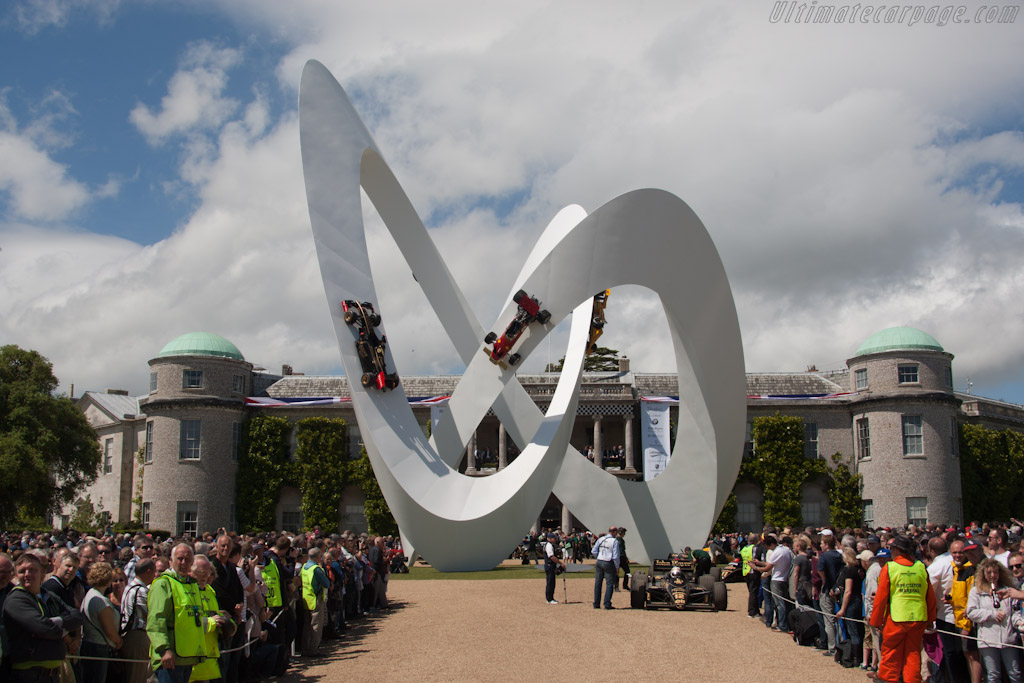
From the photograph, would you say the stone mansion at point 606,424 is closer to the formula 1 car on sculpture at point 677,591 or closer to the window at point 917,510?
the window at point 917,510

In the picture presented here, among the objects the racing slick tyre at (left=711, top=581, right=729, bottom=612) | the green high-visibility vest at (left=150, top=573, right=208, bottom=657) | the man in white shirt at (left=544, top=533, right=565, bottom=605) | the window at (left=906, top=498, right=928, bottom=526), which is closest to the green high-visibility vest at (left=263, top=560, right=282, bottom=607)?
the green high-visibility vest at (left=150, top=573, right=208, bottom=657)

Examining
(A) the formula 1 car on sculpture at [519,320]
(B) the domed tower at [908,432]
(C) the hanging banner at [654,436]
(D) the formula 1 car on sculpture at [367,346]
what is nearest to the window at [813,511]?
(B) the domed tower at [908,432]

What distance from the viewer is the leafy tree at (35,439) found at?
37.3m

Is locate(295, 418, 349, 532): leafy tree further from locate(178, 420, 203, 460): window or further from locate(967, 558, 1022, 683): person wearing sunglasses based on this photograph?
locate(967, 558, 1022, 683): person wearing sunglasses

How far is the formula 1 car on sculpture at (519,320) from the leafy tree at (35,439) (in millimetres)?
23907

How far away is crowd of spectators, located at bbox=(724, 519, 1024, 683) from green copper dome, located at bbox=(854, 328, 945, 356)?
33268 millimetres

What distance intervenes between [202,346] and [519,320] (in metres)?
30.1

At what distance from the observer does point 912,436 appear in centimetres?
4644

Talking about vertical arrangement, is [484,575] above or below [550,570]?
below

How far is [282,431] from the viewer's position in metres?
48.8

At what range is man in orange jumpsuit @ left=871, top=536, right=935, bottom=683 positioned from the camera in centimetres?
975

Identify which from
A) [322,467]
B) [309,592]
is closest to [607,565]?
[309,592]

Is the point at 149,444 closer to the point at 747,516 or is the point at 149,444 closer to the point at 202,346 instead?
the point at 202,346

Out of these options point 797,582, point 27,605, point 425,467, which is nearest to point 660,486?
point 425,467
